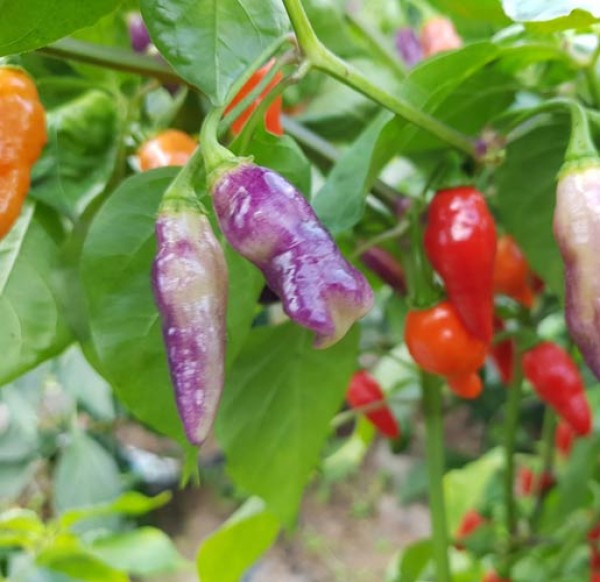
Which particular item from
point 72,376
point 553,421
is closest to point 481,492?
point 553,421

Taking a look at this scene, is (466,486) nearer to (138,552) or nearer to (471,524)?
(471,524)

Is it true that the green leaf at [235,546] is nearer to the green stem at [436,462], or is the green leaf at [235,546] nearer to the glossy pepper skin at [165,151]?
the green stem at [436,462]

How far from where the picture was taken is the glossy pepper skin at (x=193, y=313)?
12.8 inches

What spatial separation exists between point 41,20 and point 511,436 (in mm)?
621

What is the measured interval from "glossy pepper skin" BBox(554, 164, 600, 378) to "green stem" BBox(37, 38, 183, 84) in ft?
0.73

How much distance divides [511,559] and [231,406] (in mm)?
428

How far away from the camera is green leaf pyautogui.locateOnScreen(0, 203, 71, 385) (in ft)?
1.63

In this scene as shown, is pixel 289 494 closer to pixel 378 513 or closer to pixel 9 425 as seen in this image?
pixel 9 425

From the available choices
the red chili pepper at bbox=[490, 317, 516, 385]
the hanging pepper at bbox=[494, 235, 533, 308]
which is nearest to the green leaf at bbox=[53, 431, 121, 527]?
the red chili pepper at bbox=[490, 317, 516, 385]

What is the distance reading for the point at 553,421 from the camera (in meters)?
1.04

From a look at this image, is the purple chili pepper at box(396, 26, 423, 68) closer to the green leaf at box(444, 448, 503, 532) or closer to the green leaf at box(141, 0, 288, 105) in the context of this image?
the green leaf at box(141, 0, 288, 105)

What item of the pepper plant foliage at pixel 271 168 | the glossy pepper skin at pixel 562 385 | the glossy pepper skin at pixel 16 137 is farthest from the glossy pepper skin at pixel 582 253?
the glossy pepper skin at pixel 562 385

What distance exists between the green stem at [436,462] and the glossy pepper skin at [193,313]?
385mm

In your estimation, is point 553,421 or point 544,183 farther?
point 553,421
